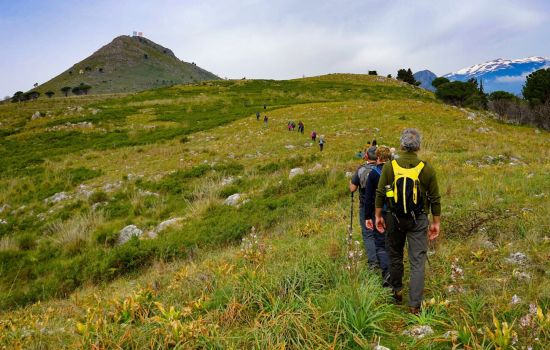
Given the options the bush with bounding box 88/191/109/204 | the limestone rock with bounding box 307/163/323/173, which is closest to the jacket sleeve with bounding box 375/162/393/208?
the limestone rock with bounding box 307/163/323/173

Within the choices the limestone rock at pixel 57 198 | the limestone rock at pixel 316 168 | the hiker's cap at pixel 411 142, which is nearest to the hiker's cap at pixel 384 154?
the hiker's cap at pixel 411 142

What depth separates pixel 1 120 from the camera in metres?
33.3

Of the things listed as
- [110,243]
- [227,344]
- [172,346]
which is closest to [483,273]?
[227,344]

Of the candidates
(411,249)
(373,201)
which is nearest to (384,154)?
(373,201)

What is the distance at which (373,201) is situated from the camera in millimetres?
4934

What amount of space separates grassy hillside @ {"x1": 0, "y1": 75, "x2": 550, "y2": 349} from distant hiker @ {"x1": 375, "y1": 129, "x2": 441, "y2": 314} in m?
0.37

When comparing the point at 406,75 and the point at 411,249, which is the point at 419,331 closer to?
the point at 411,249

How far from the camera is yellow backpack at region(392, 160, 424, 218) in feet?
12.5

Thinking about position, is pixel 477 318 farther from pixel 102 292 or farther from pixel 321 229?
pixel 102 292

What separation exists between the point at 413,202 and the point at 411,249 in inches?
23.7

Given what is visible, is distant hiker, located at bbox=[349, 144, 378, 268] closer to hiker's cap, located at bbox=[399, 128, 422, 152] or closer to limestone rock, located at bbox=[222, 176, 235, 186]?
hiker's cap, located at bbox=[399, 128, 422, 152]

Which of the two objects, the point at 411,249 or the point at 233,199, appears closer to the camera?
the point at 411,249

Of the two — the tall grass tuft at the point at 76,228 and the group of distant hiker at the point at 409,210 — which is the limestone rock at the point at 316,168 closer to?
the tall grass tuft at the point at 76,228

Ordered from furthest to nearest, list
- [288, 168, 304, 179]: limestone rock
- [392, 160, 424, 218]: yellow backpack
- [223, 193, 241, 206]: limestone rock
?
1. [288, 168, 304, 179]: limestone rock
2. [223, 193, 241, 206]: limestone rock
3. [392, 160, 424, 218]: yellow backpack
